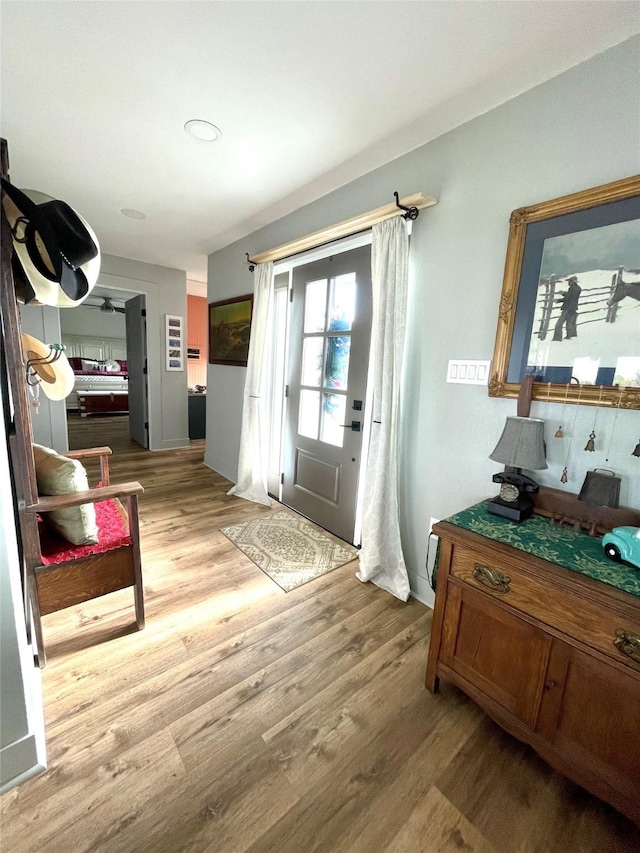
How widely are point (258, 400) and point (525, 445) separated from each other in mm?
2293

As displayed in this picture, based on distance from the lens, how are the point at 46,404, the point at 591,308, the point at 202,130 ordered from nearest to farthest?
the point at 591,308, the point at 202,130, the point at 46,404

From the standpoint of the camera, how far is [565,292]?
1.40 meters

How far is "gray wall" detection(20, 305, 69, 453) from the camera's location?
3576mm

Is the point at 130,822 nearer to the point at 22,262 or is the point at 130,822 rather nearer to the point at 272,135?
the point at 22,262

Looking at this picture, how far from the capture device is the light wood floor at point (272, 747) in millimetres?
993

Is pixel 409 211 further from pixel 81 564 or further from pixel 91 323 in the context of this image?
pixel 91 323

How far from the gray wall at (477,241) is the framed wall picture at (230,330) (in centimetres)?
141

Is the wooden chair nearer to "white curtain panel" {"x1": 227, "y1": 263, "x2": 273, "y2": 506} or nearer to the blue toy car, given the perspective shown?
"white curtain panel" {"x1": 227, "y1": 263, "x2": 273, "y2": 506}

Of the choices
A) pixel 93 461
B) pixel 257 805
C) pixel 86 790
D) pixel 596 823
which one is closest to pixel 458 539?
pixel 596 823

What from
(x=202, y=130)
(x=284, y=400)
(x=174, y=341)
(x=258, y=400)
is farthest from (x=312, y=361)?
(x=174, y=341)

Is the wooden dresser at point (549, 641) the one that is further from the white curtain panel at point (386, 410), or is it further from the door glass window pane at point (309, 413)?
the door glass window pane at point (309, 413)

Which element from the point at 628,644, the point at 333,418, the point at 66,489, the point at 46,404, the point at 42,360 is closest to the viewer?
the point at 628,644

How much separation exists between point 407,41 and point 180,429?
4.82 metres

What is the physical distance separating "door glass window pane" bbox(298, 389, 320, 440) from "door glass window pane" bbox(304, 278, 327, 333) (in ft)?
1.72
